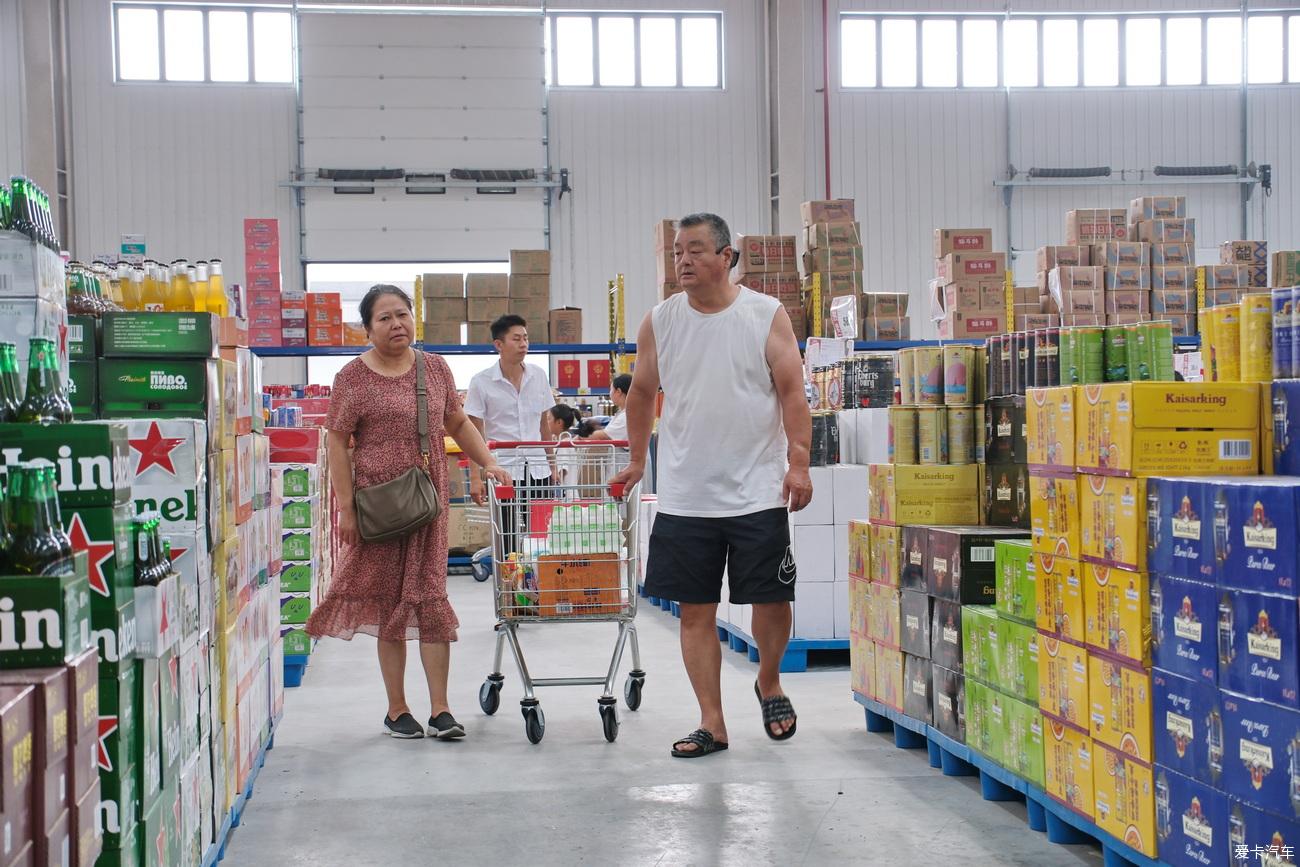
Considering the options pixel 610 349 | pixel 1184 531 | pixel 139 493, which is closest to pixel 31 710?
pixel 139 493

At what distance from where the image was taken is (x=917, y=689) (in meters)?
4.54

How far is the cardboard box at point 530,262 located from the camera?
36.8 feet

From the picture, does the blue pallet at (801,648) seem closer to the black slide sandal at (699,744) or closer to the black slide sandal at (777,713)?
the black slide sandal at (699,744)

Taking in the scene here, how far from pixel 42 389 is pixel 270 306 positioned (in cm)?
926

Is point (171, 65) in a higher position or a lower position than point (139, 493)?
higher

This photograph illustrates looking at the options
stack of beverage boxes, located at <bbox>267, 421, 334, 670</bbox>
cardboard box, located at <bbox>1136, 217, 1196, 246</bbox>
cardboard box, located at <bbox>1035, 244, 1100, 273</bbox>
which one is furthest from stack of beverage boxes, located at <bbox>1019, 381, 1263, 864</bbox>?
cardboard box, located at <bbox>1136, 217, 1196, 246</bbox>

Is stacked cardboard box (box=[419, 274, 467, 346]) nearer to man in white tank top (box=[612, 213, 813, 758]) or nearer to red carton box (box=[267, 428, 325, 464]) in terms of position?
red carton box (box=[267, 428, 325, 464])

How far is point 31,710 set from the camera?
171cm

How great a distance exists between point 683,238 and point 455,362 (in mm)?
12550

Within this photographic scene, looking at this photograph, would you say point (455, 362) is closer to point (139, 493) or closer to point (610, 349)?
point (610, 349)

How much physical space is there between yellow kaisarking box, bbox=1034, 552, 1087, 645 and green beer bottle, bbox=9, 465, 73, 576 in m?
2.44

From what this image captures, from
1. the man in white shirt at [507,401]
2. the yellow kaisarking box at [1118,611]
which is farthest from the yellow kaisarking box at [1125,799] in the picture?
the man in white shirt at [507,401]

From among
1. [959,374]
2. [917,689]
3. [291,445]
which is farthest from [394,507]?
[291,445]

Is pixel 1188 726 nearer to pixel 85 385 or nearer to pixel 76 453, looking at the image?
pixel 76 453
